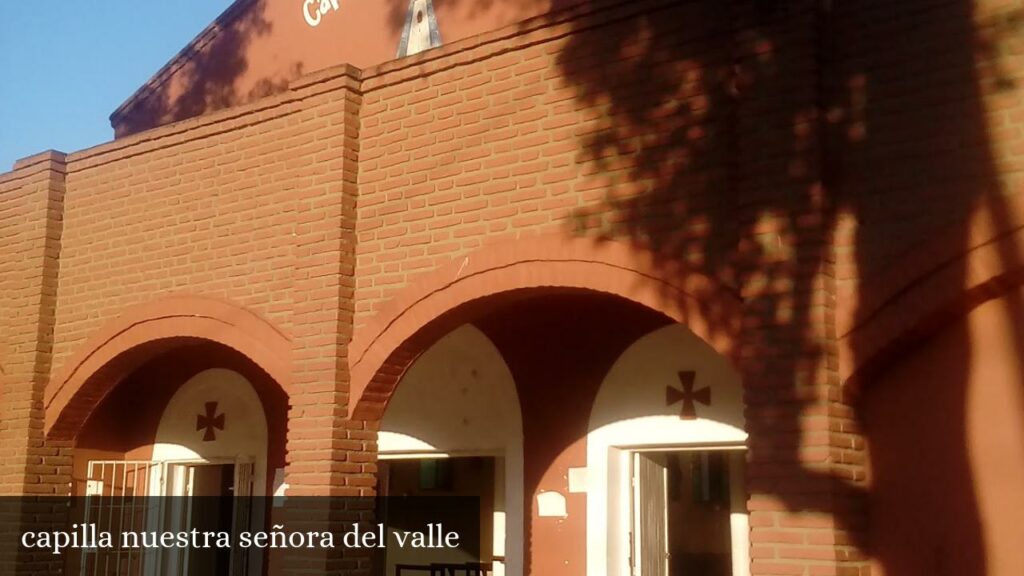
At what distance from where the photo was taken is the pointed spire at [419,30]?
1106cm

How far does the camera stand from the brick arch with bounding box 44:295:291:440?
869 centimetres

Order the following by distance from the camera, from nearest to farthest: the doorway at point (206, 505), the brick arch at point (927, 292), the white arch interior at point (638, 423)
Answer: the brick arch at point (927, 292) → the white arch interior at point (638, 423) → the doorway at point (206, 505)

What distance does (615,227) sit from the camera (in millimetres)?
7047

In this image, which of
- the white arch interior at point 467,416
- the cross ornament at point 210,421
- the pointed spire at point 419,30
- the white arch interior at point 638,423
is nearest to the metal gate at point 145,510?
the cross ornament at point 210,421

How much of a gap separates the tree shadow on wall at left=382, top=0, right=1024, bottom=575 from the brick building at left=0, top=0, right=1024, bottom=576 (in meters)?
0.02

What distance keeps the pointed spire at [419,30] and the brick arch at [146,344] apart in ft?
11.2

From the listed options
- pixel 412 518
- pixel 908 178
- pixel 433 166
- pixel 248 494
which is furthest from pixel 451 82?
pixel 412 518

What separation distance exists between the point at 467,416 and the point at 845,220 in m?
4.47

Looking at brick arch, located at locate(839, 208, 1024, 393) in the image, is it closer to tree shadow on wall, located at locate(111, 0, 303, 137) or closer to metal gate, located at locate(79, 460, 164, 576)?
metal gate, located at locate(79, 460, 164, 576)

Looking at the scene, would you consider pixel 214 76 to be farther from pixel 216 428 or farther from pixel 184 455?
pixel 184 455

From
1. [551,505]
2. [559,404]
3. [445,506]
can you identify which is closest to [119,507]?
[445,506]

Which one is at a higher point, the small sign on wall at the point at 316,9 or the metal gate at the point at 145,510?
the small sign on wall at the point at 316,9

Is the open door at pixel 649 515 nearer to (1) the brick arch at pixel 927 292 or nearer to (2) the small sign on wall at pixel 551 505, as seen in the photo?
(2) the small sign on wall at pixel 551 505

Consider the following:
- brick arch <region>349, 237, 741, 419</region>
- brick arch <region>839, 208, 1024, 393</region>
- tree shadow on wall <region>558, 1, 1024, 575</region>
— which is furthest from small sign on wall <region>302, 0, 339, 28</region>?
brick arch <region>839, 208, 1024, 393</region>
